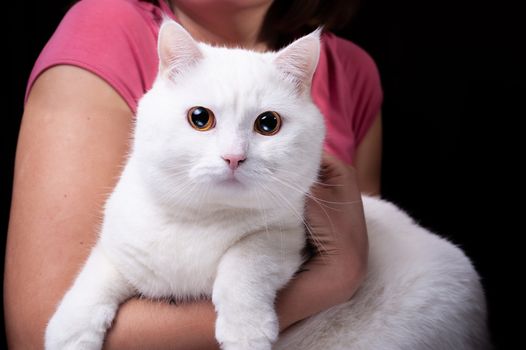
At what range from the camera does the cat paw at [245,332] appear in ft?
3.05

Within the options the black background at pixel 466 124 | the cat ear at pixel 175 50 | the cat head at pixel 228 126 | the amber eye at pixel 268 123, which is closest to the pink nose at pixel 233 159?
the cat head at pixel 228 126

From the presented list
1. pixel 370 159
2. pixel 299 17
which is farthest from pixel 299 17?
pixel 370 159

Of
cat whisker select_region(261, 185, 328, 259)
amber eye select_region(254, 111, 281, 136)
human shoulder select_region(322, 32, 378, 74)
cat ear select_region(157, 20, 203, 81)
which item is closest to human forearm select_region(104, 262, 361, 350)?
cat whisker select_region(261, 185, 328, 259)

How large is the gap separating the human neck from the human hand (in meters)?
0.61

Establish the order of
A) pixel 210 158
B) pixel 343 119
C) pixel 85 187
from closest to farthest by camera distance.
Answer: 1. pixel 210 158
2. pixel 85 187
3. pixel 343 119

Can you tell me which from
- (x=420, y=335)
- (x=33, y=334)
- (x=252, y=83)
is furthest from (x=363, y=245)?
(x=33, y=334)

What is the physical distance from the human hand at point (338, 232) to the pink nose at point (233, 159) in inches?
10.8

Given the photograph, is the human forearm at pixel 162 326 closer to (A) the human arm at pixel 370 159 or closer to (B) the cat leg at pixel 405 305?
(B) the cat leg at pixel 405 305

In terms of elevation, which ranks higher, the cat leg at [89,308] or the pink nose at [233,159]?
the pink nose at [233,159]

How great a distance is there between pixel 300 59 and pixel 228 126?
0.78 ft

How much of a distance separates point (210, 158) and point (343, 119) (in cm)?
91

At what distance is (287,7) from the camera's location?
1.88 m

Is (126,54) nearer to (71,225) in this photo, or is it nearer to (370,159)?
(71,225)

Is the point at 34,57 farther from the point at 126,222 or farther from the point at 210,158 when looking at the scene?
the point at 210,158
